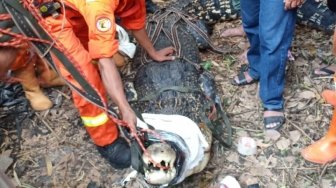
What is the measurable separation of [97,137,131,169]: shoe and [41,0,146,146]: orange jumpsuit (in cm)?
5

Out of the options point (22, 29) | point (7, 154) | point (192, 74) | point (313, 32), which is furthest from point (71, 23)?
point (313, 32)

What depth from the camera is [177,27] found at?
13.3ft

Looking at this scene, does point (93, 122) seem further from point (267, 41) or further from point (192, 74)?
point (267, 41)

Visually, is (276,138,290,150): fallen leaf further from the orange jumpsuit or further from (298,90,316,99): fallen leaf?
the orange jumpsuit

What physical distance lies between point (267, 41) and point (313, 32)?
1448 millimetres

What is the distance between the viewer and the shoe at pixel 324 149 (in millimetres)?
3248

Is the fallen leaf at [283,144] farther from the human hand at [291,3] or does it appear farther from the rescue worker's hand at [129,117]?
the rescue worker's hand at [129,117]

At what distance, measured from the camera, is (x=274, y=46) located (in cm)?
319

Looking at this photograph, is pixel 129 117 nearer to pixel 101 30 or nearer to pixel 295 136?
pixel 101 30

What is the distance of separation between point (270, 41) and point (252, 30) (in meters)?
0.55

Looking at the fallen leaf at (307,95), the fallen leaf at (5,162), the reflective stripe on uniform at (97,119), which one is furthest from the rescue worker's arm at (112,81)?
the fallen leaf at (307,95)

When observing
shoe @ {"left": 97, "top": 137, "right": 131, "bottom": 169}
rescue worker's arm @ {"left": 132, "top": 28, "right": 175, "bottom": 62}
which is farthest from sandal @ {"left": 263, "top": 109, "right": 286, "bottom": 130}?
shoe @ {"left": 97, "top": 137, "right": 131, "bottom": 169}

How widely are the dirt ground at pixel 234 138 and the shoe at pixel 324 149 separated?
6 centimetres

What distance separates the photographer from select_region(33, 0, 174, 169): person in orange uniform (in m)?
2.66
